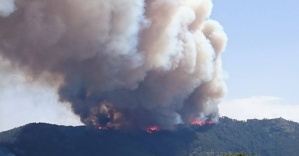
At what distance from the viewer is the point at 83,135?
18850 centimetres

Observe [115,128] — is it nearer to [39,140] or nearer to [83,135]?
[83,135]

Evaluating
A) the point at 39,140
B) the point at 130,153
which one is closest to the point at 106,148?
the point at 130,153

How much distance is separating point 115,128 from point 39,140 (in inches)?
923

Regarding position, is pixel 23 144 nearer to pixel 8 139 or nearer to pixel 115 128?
pixel 8 139

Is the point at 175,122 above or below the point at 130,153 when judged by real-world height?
above

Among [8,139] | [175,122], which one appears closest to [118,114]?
[175,122]

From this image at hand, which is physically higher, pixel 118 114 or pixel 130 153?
pixel 118 114

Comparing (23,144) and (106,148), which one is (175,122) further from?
(23,144)

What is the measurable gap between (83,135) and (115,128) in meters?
9.89

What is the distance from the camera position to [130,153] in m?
179

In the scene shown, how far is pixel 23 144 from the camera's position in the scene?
582 ft

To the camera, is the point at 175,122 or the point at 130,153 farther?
the point at 175,122

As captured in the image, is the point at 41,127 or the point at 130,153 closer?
the point at 130,153

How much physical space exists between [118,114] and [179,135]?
2312 centimetres
